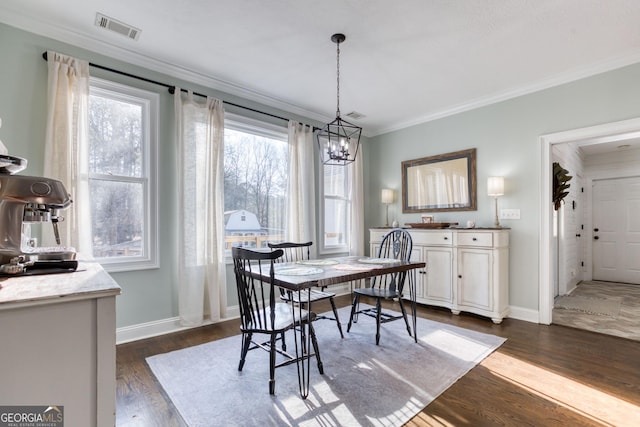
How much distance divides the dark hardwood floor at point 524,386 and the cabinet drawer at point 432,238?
116cm

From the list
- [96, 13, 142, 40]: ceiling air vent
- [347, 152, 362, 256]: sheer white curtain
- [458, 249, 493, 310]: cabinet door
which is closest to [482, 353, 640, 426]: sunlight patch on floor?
[458, 249, 493, 310]: cabinet door

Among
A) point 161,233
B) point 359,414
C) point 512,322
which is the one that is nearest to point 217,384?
point 359,414

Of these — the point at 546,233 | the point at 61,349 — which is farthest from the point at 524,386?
the point at 61,349

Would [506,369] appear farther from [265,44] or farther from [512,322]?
[265,44]

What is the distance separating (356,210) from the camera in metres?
4.95

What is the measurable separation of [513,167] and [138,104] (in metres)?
4.22

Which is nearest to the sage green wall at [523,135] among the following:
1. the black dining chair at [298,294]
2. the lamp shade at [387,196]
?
the lamp shade at [387,196]

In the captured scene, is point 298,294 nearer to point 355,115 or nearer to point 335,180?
point 335,180

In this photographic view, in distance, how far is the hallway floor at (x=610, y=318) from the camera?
10.4ft

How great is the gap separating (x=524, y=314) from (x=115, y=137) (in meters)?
4.75

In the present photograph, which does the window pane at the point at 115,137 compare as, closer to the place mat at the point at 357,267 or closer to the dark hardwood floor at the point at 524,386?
the dark hardwood floor at the point at 524,386

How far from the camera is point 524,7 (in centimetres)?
228

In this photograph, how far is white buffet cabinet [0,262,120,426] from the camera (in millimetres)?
897

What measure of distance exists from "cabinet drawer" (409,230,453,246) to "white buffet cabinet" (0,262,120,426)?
11.9 feet
